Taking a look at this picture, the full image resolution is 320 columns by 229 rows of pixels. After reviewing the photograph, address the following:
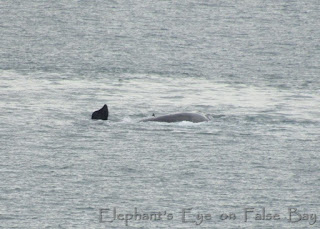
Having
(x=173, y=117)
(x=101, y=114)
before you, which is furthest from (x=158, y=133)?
(x=101, y=114)

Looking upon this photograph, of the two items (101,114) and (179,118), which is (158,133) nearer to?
(179,118)

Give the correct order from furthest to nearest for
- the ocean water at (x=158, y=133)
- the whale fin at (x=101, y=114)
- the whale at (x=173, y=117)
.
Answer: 1. the whale at (x=173, y=117)
2. the whale fin at (x=101, y=114)
3. the ocean water at (x=158, y=133)

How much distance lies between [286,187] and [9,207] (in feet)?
30.2

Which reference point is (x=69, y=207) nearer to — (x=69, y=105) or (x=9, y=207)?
(x=9, y=207)

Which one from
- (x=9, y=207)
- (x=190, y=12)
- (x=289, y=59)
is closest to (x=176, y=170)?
(x=9, y=207)

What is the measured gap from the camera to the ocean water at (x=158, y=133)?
31.3m

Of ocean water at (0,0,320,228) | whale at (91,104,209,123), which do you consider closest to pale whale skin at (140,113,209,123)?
whale at (91,104,209,123)

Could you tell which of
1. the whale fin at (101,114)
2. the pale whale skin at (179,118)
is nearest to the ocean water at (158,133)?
the whale fin at (101,114)

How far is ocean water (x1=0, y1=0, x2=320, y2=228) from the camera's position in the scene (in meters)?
31.3

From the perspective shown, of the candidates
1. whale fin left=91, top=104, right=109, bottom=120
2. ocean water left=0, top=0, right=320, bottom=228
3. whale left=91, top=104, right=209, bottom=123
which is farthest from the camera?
whale left=91, top=104, right=209, bottom=123

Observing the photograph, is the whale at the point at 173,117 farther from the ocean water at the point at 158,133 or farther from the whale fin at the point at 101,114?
the ocean water at the point at 158,133

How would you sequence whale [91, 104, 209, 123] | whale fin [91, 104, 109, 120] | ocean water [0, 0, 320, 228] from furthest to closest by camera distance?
whale [91, 104, 209, 123] < whale fin [91, 104, 109, 120] < ocean water [0, 0, 320, 228]

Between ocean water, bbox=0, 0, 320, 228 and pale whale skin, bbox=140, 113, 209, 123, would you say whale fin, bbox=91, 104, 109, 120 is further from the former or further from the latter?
pale whale skin, bbox=140, 113, 209, 123

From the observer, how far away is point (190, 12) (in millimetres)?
102000
